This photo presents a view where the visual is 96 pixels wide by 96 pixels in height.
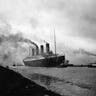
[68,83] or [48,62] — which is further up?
[68,83]

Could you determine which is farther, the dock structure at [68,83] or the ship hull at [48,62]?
the ship hull at [48,62]

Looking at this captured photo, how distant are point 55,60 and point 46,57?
7.45 meters

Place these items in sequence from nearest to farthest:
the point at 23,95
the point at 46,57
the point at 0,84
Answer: the point at 23,95 < the point at 0,84 < the point at 46,57

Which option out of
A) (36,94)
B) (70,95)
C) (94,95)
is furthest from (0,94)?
(94,95)

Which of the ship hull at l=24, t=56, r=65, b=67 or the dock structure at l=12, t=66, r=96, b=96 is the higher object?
the dock structure at l=12, t=66, r=96, b=96

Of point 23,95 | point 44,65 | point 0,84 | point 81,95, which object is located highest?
point 0,84

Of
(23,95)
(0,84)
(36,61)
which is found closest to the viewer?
(23,95)

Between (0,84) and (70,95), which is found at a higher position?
(0,84)

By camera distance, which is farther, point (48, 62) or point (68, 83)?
point (48, 62)

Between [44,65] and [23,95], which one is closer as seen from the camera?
[23,95]

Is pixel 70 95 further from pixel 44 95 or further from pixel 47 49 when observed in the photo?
pixel 47 49

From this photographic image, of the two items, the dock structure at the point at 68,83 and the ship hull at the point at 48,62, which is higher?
the dock structure at the point at 68,83

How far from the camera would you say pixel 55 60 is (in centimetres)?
7588

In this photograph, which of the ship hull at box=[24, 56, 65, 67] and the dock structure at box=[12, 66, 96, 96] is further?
the ship hull at box=[24, 56, 65, 67]
